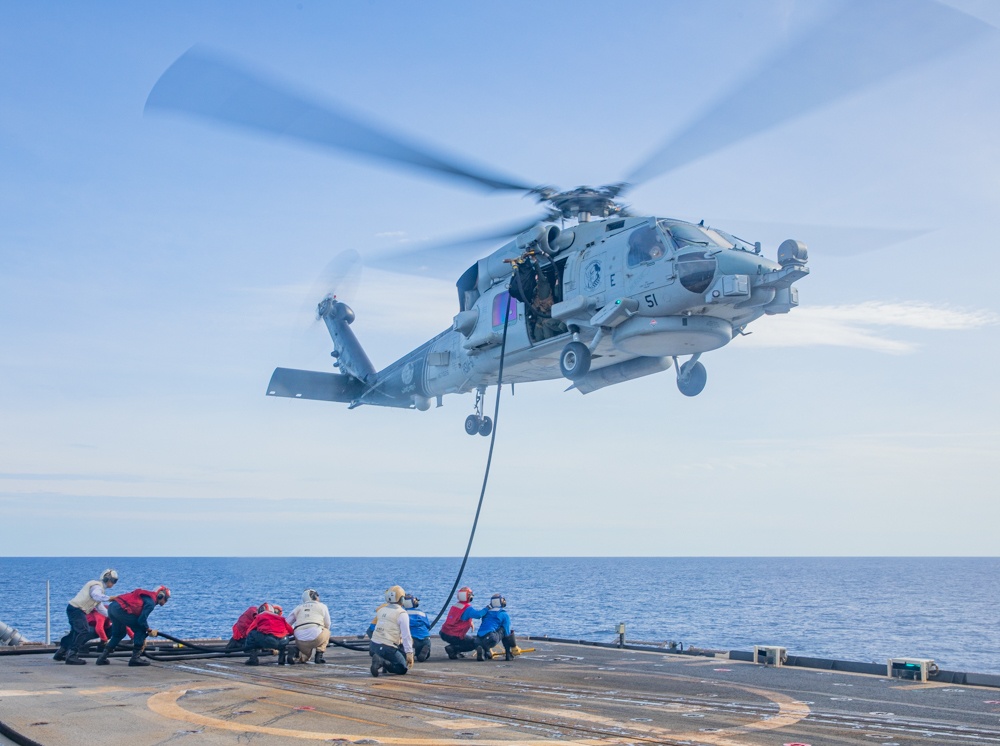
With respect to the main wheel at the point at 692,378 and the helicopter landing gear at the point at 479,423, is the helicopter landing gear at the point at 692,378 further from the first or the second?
the helicopter landing gear at the point at 479,423

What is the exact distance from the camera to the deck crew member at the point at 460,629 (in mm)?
16250

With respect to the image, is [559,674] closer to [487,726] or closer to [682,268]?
[487,726]

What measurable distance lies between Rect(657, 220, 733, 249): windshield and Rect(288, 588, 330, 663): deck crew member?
8941mm

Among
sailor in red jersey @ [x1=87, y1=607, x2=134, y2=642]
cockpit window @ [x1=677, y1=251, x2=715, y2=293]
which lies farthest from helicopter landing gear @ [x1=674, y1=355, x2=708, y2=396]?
sailor in red jersey @ [x1=87, y1=607, x2=134, y2=642]

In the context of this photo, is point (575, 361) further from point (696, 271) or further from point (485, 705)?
point (485, 705)

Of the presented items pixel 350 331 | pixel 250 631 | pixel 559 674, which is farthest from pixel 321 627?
pixel 350 331

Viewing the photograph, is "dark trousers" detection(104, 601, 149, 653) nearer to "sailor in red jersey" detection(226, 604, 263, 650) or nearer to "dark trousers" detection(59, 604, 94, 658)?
"dark trousers" detection(59, 604, 94, 658)

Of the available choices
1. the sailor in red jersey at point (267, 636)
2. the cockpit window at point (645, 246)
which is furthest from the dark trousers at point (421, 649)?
the cockpit window at point (645, 246)

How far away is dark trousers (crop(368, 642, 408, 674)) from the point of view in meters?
13.6

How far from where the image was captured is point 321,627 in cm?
1523

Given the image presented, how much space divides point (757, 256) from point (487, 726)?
10404 millimetres

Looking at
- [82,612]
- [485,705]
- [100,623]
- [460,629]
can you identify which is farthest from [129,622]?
[485,705]

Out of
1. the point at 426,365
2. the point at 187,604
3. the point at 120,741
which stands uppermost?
the point at 426,365

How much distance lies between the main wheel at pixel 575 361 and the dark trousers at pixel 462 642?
5.51 m
